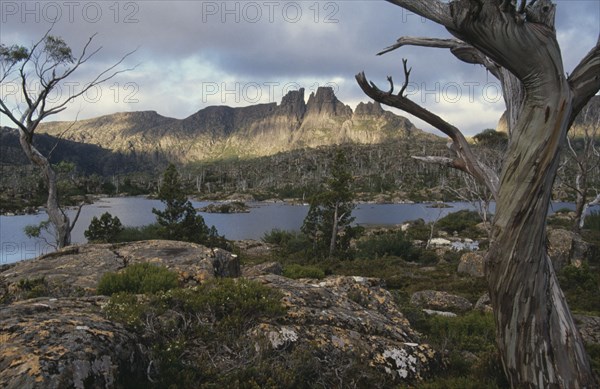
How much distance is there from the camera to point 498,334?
14.1 feet

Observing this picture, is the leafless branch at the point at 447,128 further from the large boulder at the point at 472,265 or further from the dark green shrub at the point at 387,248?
the dark green shrub at the point at 387,248

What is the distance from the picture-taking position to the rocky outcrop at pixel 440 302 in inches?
578

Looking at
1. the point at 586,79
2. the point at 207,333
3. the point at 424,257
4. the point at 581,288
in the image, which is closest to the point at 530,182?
the point at 586,79

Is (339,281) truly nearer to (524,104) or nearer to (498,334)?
(498,334)

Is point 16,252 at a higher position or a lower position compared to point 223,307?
lower

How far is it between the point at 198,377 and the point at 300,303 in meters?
2.10

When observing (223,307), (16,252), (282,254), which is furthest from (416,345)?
(16,252)

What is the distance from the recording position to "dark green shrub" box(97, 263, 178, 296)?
7.58 meters

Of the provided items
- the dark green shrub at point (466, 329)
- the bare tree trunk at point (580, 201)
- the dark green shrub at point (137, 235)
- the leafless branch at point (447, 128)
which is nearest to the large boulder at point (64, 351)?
the leafless branch at point (447, 128)

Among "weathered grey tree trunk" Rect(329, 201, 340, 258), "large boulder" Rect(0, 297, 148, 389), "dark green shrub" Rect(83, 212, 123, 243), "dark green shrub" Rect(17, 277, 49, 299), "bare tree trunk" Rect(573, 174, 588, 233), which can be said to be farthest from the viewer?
"weathered grey tree trunk" Rect(329, 201, 340, 258)

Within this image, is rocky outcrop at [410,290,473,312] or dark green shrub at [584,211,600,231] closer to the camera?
rocky outcrop at [410,290,473,312]

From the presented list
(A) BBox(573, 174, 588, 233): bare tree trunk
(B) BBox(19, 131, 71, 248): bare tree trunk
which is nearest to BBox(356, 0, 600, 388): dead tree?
(B) BBox(19, 131, 71, 248): bare tree trunk

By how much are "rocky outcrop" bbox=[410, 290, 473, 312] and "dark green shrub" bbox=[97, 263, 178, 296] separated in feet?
32.7

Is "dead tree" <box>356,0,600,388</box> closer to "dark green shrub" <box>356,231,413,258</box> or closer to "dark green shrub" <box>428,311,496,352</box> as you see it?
"dark green shrub" <box>428,311,496,352</box>
